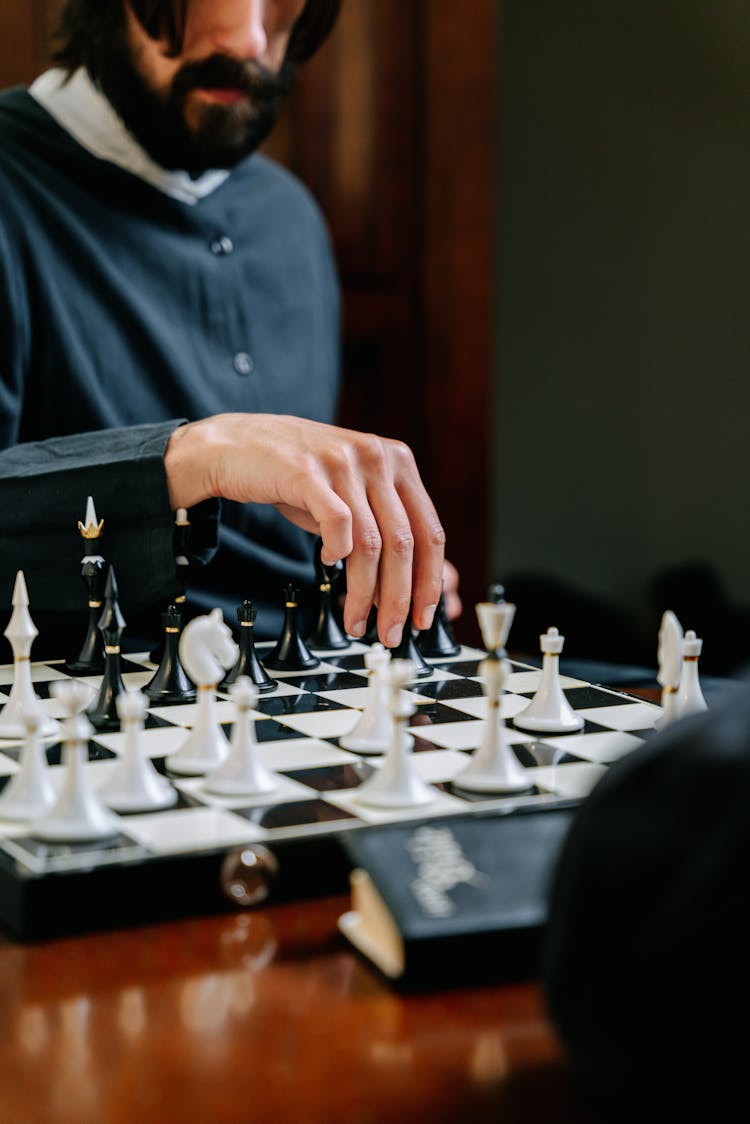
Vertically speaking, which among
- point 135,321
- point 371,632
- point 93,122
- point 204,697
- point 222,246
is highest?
point 93,122

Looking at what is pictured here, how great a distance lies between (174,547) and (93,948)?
0.85 meters

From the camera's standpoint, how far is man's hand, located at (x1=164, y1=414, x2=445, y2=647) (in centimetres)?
154

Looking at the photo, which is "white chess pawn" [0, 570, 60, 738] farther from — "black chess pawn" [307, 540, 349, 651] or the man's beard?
the man's beard

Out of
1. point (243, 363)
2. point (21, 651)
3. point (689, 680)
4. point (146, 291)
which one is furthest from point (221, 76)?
point (689, 680)

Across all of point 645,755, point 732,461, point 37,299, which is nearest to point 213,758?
point 645,755

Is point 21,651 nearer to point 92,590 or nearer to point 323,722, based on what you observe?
point 92,590

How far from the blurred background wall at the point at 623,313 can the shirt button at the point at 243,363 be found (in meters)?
2.15

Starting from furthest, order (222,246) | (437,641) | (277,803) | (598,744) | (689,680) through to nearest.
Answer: (222,246) → (437,641) → (689,680) → (598,744) → (277,803)

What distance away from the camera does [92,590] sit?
154cm

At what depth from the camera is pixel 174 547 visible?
1.67m

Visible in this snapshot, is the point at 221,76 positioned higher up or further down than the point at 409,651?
higher up

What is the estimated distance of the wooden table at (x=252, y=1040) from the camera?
0.68 m

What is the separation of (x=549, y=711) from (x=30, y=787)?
53 cm

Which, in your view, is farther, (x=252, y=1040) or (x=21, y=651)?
(x=21, y=651)
